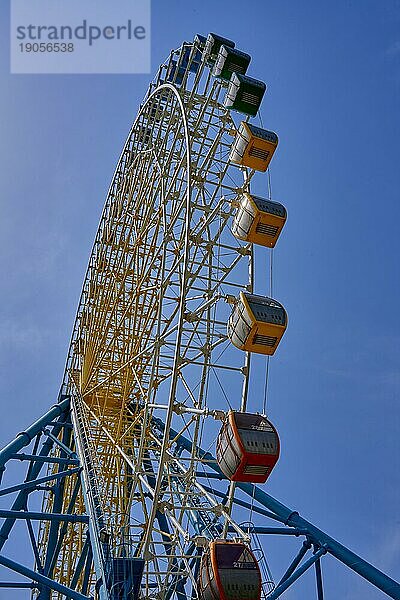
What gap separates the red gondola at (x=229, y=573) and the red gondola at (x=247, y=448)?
1.12m

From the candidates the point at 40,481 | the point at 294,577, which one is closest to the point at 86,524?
the point at 40,481

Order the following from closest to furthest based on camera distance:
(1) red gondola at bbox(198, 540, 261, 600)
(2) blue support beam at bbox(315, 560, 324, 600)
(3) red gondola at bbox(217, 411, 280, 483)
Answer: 1. (1) red gondola at bbox(198, 540, 261, 600)
2. (3) red gondola at bbox(217, 411, 280, 483)
3. (2) blue support beam at bbox(315, 560, 324, 600)

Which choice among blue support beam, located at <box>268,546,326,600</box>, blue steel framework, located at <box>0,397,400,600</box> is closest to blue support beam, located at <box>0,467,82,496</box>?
blue steel framework, located at <box>0,397,400,600</box>

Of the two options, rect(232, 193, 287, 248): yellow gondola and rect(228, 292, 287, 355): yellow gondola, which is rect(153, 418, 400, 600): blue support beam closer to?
rect(228, 292, 287, 355): yellow gondola

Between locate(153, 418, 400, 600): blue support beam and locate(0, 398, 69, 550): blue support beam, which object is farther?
locate(0, 398, 69, 550): blue support beam

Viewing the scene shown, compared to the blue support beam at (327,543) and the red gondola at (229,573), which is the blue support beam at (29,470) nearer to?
the blue support beam at (327,543)

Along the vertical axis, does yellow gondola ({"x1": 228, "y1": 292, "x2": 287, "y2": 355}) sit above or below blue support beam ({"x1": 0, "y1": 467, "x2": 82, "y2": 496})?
above

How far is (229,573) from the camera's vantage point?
9797mm

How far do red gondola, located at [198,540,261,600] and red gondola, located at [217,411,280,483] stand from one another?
1122mm

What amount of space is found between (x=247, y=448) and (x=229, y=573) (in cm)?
188

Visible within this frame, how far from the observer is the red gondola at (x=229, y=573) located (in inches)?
381

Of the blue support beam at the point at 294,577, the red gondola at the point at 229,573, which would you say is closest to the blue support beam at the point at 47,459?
the blue support beam at the point at 294,577

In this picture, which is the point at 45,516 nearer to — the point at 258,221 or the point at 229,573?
the point at 229,573

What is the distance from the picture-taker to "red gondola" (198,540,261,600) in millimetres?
9672
